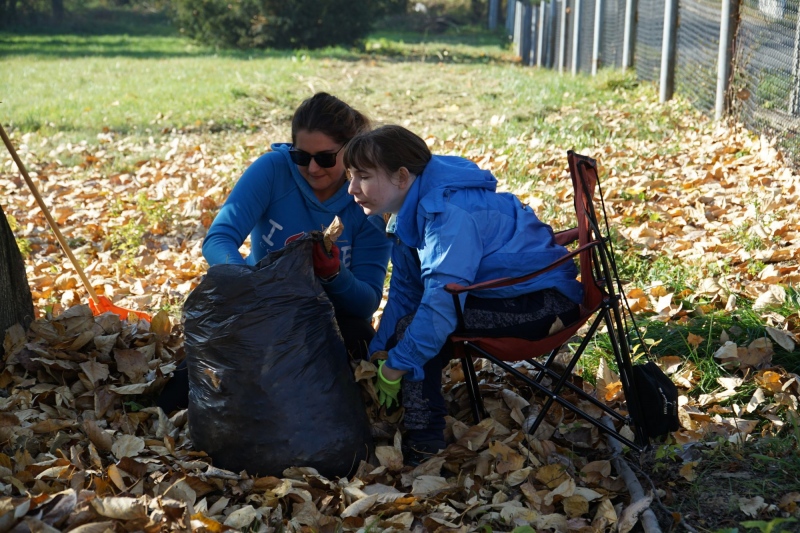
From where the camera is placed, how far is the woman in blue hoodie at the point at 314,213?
322 cm

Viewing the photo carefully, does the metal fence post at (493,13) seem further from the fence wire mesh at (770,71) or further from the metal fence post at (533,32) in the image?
the fence wire mesh at (770,71)

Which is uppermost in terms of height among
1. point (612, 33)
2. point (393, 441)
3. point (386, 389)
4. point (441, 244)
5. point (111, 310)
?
point (612, 33)

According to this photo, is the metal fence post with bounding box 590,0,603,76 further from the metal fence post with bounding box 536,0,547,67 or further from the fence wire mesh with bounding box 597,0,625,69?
the metal fence post with bounding box 536,0,547,67

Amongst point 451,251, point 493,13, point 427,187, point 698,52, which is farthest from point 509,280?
point 493,13

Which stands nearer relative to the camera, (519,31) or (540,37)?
(540,37)

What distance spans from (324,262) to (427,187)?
43 centimetres

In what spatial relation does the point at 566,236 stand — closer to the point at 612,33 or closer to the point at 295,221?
the point at 295,221

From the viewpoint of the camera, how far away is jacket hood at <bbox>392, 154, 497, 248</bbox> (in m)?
2.82

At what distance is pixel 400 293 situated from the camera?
3.09 meters

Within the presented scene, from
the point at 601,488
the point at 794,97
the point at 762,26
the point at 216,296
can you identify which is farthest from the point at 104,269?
the point at 762,26

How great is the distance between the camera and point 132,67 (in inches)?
682

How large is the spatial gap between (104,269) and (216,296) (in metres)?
2.89

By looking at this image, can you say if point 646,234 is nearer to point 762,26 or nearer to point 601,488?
point 601,488

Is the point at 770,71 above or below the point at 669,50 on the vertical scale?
below
